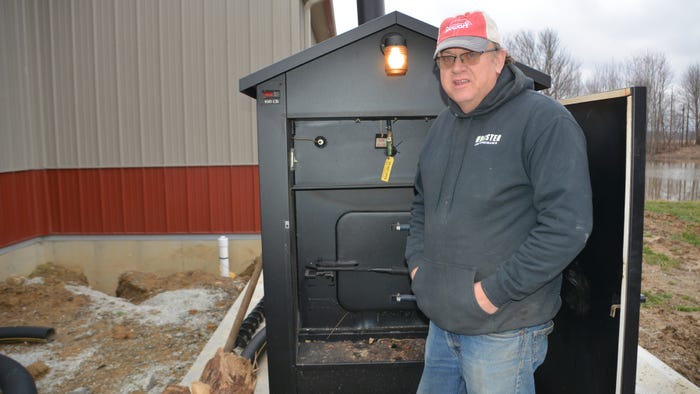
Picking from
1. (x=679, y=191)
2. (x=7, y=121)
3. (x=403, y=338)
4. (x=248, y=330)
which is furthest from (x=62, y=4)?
(x=679, y=191)

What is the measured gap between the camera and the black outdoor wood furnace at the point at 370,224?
5.36ft

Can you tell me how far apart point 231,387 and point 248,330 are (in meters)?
0.94

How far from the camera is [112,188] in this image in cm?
625

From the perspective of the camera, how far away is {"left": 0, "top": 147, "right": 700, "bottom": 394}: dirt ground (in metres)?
3.55

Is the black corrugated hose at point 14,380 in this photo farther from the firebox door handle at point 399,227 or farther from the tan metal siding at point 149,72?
the tan metal siding at point 149,72

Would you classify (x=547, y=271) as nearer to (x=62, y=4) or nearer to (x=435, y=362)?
(x=435, y=362)

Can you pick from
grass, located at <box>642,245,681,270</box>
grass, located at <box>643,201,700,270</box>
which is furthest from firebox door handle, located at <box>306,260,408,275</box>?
grass, located at <box>643,201,700,270</box>

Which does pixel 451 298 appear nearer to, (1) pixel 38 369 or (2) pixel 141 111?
(1) pixel 38 369

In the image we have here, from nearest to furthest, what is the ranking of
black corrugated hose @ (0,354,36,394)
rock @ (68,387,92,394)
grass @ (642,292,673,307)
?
black corrugated hose @ (0,354,36,394) < rock @ (68,387,92,394) < grass @ (642,292,673,307)

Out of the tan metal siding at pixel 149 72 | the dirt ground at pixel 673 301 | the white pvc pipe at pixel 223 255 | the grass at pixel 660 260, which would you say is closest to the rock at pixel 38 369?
the white pvc pipe at pixel 223 255

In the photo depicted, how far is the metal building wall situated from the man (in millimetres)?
4781

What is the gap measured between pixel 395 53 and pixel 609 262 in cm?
120

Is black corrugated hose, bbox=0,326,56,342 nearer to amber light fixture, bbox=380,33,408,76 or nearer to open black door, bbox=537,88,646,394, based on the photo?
amber light fixture, bbox=380,33,408,76

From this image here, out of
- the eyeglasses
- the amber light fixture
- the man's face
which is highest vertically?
the amber light fixture
